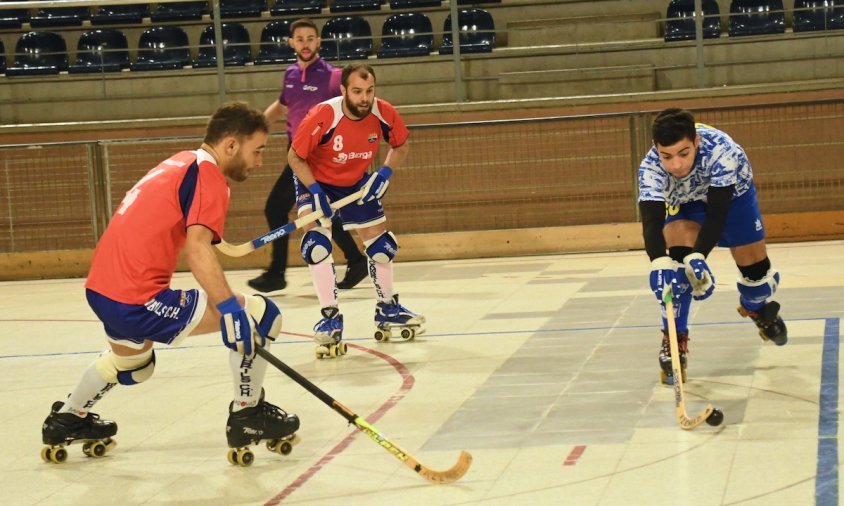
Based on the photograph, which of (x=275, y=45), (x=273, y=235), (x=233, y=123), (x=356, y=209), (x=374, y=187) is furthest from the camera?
(x=275, y=45)

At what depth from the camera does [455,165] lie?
13.1m

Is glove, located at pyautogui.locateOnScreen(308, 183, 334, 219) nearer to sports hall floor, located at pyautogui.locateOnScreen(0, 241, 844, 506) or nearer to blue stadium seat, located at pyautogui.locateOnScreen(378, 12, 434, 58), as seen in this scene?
sports hall floor, located at pyautogui.locateOnScreen(0, 241, 844, 506)

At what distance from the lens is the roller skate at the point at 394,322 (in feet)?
25.4

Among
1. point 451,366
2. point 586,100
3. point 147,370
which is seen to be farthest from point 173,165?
point 586,100

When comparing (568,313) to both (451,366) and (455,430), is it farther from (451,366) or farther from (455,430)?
(455,430)

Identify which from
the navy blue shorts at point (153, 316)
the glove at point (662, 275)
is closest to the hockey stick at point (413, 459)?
the navy blue shorts at point (153, 316)

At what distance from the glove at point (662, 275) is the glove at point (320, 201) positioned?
228 centimetres

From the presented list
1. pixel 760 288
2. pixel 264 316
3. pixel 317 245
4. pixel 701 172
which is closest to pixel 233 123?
pixel 264 316

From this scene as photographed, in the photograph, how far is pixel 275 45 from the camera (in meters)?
15.1

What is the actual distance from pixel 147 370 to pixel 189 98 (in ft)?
31.4

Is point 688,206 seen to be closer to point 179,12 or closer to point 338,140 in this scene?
point 338,140

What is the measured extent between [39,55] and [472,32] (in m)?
5.39

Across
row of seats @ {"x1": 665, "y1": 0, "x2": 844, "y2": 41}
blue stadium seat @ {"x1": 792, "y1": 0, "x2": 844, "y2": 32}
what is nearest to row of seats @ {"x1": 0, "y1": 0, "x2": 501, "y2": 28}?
row of seats @ {"x1": 665, "y1": 0, "x2": 844, "y2": 41}

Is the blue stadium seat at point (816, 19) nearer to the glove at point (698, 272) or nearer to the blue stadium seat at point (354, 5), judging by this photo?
the blue stadium seat at point (354, 5)
